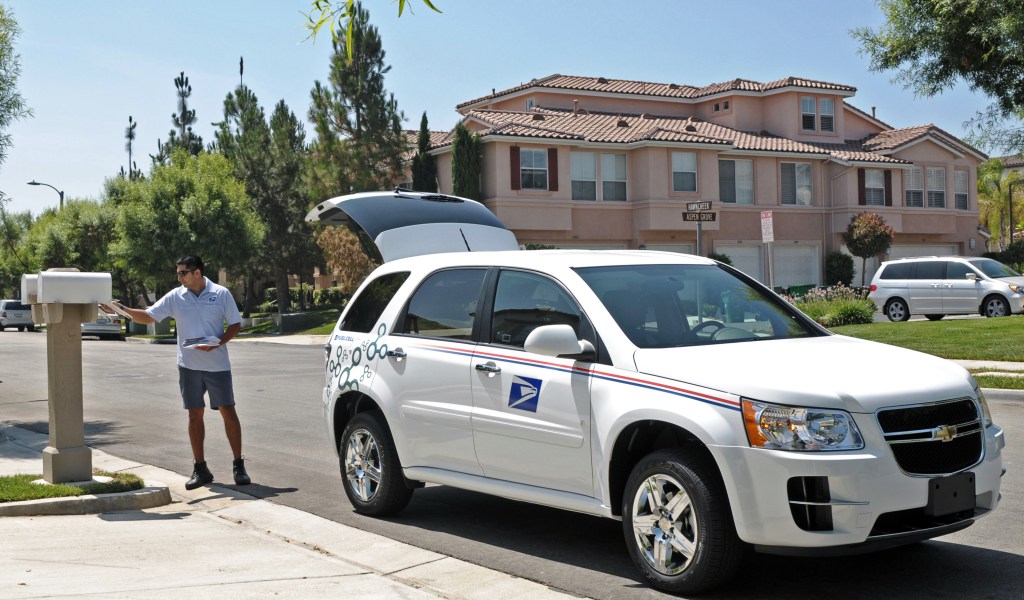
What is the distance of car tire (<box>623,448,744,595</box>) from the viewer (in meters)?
5.19

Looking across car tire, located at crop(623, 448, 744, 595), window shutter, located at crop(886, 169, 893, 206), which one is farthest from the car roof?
window shutter, located at crop(886, 169, 893, 206)

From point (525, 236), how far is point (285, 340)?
32.5 ft

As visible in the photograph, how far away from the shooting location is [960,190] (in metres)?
48.7

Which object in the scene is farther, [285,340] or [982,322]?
[285,340]

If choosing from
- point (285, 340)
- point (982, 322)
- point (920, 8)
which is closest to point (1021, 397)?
point (920, 8)

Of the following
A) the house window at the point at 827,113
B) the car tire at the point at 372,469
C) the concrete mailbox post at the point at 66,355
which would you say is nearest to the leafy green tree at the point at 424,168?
the house window at the point at 827,113

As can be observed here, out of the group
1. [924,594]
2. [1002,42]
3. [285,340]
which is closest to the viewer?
[924,594]

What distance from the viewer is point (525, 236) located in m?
39.8

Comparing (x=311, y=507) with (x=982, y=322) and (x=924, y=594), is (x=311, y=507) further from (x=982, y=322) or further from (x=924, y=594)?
(x=982, y=322)

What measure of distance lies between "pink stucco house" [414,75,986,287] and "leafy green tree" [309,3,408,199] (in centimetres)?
240

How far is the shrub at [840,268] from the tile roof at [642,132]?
393cm

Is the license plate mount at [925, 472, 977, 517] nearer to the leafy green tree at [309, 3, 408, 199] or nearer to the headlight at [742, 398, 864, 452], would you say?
the headlight at [742, 398, 864, 452]

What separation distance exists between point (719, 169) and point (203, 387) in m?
36.2

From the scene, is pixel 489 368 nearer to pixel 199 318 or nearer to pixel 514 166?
pixel 199 318
